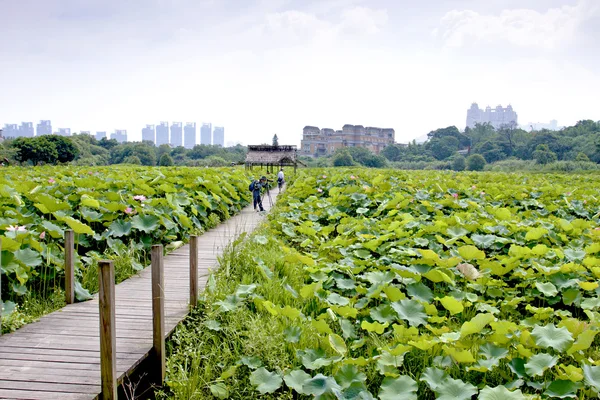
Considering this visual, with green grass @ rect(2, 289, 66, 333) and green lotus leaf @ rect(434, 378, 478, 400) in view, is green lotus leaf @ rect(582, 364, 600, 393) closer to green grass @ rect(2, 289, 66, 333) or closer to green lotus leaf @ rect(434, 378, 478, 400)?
green lotus leaf @ rect(434, 378, 478, 400)

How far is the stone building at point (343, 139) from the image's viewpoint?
3639 inches

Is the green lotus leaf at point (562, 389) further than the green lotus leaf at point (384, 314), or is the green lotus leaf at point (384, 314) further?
the green lotus leaf at point (384, 314)

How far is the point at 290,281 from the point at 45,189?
356 cm

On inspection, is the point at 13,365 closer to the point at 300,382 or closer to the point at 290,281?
the point at 300,382

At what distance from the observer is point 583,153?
1693 inches

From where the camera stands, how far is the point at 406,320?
10.4ft

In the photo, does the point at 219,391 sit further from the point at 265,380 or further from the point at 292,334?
the point at 292,334

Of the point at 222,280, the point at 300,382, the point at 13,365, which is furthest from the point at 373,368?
the point at 13,365

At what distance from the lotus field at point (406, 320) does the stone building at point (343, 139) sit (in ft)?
284

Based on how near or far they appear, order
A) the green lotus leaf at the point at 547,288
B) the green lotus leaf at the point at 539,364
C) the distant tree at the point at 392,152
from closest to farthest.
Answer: the green lotus leaf at the point at 539,364
the green lotus leaf at the point at 547,288
the distant tree at the point at 392,152

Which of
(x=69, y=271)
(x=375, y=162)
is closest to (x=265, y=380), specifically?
(x=69, y=271)

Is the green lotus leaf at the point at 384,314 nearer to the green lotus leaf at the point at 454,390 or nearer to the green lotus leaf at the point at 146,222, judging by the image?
the green lotus leaf at the point at 454,390

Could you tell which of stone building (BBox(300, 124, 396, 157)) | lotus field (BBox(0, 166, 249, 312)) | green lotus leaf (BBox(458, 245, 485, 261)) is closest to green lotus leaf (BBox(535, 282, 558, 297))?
green lotus leaf (BBox(458, 245, 485, 261))

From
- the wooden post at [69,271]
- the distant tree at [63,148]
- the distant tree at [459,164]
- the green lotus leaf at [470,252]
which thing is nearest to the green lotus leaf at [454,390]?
the green lotus leaf at [470,252]
